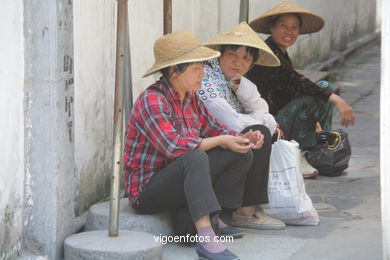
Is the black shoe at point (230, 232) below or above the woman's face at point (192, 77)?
below

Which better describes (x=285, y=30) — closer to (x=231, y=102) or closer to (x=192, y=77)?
(x=231, y=102)

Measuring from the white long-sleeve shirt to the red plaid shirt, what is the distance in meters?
0.19

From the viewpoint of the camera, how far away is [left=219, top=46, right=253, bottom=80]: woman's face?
16.1 feet

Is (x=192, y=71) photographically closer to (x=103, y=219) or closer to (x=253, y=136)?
(x=253, y=136)

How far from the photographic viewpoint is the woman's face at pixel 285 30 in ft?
19.2

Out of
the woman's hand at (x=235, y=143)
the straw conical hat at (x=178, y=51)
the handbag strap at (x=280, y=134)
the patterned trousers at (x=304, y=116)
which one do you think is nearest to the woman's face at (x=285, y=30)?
the patterned trousers at (x=304, y=116)

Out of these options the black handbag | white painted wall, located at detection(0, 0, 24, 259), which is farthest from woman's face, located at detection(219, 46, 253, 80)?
the black handbag

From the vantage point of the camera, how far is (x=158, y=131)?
4191mm

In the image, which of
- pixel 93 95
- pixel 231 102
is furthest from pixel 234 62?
pixel 93 95

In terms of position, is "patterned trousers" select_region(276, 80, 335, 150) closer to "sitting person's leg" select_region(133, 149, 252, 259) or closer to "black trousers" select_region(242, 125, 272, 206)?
"black trousers" select_region(242, 125, 272, 206)

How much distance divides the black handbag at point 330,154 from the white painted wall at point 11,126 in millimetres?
2980

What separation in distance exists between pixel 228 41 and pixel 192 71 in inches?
21.7

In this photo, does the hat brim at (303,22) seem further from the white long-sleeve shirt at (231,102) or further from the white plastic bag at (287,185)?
Answer: the white plastic bag at (287,185)

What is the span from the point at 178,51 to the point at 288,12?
1697mm
